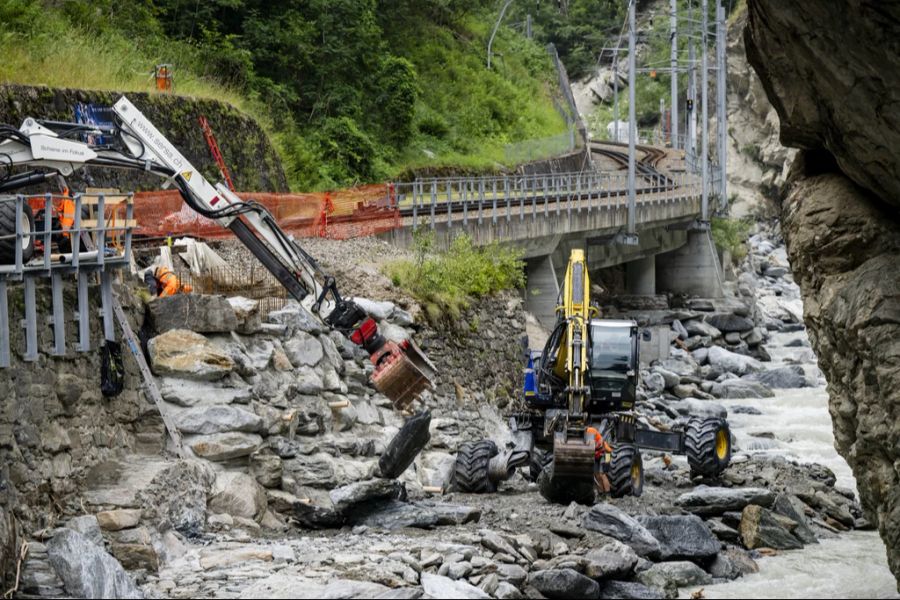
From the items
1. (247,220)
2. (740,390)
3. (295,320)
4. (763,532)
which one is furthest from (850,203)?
(740,390)

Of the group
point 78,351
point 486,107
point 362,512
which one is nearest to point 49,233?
point 78,351

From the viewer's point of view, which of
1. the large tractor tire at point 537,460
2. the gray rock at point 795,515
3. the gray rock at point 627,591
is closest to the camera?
the gray rock at point 627,591

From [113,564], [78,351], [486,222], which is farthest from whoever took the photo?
[486,222]

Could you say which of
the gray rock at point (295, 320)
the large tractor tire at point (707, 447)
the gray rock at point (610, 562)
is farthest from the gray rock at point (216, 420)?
the large tractor tire at point (707, 447)

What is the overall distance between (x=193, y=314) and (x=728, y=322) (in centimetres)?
3282

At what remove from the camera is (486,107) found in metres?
62.4

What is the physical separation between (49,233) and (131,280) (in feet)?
14.6

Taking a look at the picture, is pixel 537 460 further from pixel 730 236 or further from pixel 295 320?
pixel 730 236

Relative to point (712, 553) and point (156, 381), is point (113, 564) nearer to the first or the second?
point (156, 381)

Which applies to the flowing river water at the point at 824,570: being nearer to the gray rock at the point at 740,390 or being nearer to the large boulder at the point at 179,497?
the large boulder at the point at 179,497

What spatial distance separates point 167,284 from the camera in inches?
760

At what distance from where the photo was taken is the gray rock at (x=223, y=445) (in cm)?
1703

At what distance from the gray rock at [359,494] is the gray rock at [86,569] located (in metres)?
4.17

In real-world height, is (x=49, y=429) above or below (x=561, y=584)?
above
